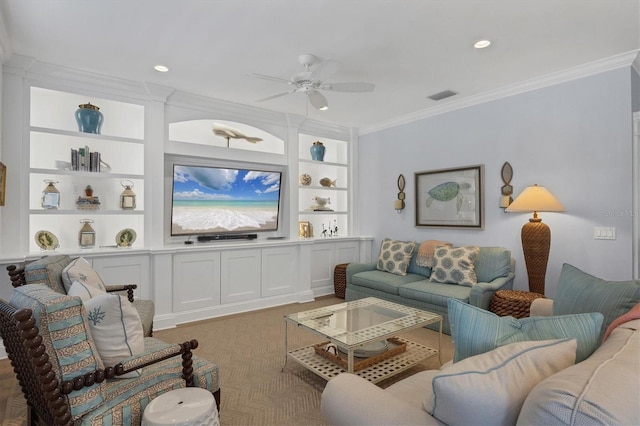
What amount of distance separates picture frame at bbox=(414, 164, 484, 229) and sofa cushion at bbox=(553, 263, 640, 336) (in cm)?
241

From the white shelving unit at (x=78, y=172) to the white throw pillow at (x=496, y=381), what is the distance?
3.83m

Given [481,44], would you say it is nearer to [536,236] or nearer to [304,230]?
[536,236]

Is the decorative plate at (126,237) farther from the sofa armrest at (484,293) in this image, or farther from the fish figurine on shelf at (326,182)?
the sofa armrest at (484,293)

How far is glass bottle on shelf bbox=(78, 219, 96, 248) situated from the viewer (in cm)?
365

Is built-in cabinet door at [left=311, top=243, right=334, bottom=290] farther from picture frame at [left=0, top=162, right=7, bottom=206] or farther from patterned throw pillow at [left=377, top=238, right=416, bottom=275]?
picture frame at [left=0, top=162, right=7, bottom=206]

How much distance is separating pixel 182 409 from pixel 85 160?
3116mm

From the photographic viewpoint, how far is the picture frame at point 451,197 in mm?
4324

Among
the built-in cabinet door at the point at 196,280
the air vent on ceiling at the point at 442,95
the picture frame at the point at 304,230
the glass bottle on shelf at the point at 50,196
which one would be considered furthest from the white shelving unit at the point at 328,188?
the glass bottle on shelf at the point at 50,196

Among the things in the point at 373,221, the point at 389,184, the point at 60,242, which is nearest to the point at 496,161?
the point at 389,184

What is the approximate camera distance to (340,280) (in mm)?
5270

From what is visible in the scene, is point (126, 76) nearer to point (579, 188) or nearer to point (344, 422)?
point (344, 422)

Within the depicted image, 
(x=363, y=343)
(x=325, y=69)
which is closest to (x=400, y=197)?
(x=325, y=69)

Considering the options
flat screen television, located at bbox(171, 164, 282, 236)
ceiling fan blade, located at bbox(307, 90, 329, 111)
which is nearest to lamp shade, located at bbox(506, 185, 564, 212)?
ceiling fan blade, located at bbox(307, 90, 329, 111)

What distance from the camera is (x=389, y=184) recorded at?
5.45 metres
